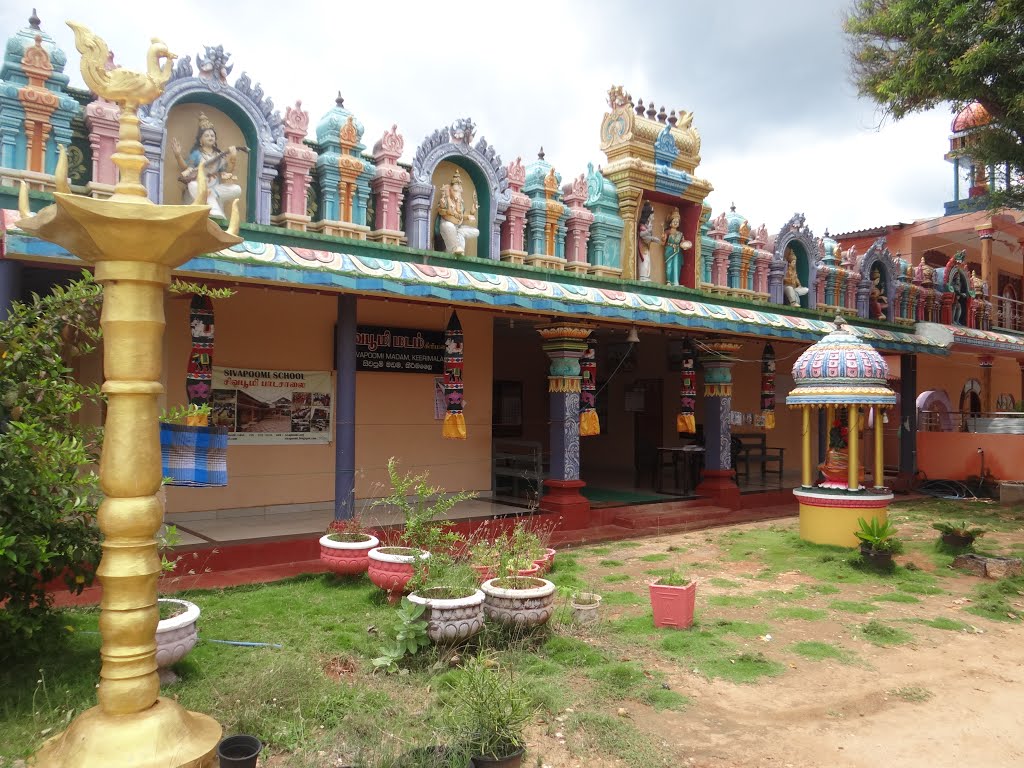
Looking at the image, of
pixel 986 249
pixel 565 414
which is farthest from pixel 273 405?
pixel 986 249

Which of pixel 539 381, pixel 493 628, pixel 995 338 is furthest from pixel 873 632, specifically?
pixel 995 338

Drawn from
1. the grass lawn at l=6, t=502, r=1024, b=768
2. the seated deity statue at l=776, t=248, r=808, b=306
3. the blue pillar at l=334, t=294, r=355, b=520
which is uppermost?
the seated deity statue at l=776, t=248, r=808, b=306

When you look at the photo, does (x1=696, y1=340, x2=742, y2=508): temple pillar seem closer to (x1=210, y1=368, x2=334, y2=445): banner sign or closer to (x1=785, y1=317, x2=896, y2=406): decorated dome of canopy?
(x1=785, y1=317, x2=896, y2=406): decorated dome of canopy

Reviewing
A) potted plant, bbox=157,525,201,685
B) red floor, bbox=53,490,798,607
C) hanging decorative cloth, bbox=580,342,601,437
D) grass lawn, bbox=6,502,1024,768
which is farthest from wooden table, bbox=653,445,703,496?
potted plant, bbox=157,525,201,685

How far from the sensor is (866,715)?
4715 mm

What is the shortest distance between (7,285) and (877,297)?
15509mm

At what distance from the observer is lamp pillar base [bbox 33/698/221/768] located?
9.77 feet

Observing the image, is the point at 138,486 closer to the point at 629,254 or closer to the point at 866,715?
the point at 866,715

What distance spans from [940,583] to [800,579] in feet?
4.73

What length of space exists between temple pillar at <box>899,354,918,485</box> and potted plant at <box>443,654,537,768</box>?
1453cm

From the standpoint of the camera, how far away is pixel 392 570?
6309mm

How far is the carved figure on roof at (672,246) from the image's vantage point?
12641 mm

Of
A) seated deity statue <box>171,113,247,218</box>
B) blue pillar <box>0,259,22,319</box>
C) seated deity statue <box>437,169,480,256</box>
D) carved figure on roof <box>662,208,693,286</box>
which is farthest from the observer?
carved figure on roof <box>662,208,693,286</box>

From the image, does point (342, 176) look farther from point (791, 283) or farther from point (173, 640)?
point (791, 283)
